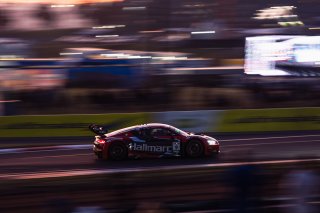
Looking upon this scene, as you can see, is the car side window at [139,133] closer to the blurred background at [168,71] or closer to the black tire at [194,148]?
the black tire at [194,148]

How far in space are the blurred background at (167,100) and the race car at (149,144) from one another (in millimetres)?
459

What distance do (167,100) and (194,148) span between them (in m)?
15.3

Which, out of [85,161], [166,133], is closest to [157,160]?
[166,133]

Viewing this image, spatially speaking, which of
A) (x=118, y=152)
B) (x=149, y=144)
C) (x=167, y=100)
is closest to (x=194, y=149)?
(x=149, y=144)

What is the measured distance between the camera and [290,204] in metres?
7.57

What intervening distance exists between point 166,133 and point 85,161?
88.9 inches

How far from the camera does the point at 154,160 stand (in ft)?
50.5

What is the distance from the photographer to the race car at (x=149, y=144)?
15.3m

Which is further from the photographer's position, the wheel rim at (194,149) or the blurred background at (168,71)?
the blurred background at (168,71)

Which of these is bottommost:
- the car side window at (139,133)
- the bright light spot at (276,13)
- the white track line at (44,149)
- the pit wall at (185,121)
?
the white track line at (44,149)

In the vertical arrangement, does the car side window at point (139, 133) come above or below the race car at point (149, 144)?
above

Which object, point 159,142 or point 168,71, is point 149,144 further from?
point 168,71

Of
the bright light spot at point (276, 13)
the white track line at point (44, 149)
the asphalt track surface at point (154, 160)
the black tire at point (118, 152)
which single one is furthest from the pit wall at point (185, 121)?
the bright light spot at point (276, 13)

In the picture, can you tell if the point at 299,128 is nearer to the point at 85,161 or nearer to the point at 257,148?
the point at 257,148
